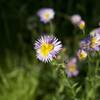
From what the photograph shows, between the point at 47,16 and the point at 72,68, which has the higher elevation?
the point at 47,16

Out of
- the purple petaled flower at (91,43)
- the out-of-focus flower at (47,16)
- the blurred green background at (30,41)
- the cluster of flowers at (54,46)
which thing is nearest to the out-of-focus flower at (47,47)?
the cluster of flowers at (54,46)

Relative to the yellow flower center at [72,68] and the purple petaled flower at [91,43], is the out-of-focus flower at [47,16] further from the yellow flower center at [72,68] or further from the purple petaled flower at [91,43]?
the purple petaled flower at [91,43]

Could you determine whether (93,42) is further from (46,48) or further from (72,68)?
(72,68)

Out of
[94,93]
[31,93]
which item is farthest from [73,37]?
[94,93]

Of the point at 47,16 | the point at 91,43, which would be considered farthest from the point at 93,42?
the point at 47,16

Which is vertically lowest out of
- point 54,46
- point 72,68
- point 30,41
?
point 54,46

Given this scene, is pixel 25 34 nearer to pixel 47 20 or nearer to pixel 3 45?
pixel 3 45

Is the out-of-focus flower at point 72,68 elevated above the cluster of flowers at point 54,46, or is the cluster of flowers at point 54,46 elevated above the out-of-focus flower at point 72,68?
the out-of-focus flower at point 72,68
